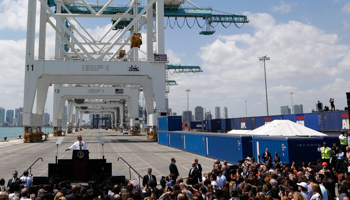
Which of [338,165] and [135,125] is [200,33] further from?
[338,165]

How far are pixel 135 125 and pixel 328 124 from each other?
5274cm

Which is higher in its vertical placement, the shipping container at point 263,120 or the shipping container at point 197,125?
the shipping container at point 263,120

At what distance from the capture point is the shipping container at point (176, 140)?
32.0 metres

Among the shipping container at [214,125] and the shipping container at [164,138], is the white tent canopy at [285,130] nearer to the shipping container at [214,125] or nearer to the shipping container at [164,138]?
the shipping container at [164,138]

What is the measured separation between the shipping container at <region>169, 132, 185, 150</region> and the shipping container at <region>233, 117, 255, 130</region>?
13523 millimetres

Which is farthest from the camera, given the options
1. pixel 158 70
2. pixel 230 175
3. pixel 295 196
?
pixel 158 70

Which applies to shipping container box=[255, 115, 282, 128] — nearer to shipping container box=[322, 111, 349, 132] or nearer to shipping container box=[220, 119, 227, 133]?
shipping container box=[322, 111, 349, 132]

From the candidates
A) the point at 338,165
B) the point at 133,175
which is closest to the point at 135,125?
the point at 133,175

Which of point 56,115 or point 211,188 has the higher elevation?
point 56,115

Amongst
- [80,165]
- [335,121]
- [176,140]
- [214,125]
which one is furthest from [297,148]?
[214,125]

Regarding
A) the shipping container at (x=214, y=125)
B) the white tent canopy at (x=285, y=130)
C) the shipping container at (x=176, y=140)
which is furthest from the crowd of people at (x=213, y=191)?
the shipping container at (x=214, y=125)

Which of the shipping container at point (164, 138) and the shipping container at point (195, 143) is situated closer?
the shipping container at point (195, 143)

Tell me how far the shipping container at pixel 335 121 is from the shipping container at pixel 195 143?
1345 cm

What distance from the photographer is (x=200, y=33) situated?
65.5 m
